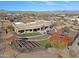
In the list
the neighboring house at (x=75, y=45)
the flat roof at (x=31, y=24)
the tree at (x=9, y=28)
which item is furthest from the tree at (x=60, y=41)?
the tree at (x=9, y=28)

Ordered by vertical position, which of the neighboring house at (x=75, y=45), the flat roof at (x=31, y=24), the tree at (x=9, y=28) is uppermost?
the flat roof at (x=31, y=24)

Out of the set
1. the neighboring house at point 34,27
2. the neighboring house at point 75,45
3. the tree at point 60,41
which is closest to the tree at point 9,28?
the neighboring house at point 34,27

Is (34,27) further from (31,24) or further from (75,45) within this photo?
(75,45)

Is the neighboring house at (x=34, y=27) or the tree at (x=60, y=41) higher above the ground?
the neighboring house at (x=34, y=27)

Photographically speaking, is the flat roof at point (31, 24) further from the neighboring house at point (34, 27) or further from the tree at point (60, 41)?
the tree at point (60, 41)

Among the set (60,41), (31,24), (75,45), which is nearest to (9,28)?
(31,24)

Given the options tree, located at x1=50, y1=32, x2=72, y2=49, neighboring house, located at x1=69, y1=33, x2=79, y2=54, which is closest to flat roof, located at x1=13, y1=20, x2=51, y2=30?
tree, located at x1=50, y1=32, x2=72, y2=49

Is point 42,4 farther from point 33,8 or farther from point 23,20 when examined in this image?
point 23,20

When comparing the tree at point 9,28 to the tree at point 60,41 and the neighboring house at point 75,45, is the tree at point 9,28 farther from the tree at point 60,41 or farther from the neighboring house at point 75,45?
the neighboring house at point 75,45
